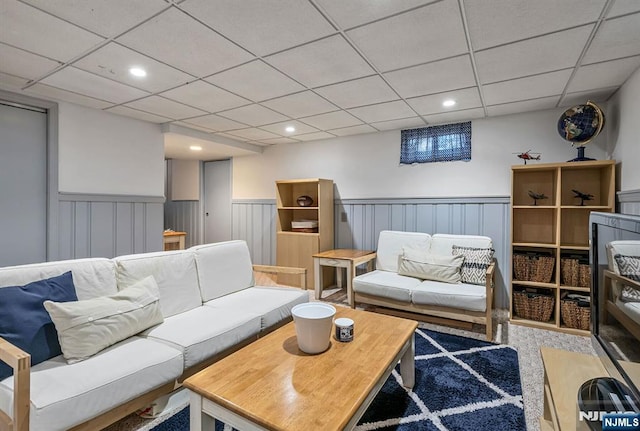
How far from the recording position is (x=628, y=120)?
2.57 m

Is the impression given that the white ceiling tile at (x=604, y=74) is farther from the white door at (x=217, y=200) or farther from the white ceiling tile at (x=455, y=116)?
the white door at (x=217, y=200)

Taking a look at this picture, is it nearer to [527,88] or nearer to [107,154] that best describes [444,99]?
[527,88]

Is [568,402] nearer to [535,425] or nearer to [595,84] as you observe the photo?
[535,425]

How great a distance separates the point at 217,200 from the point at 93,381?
15.7 feet

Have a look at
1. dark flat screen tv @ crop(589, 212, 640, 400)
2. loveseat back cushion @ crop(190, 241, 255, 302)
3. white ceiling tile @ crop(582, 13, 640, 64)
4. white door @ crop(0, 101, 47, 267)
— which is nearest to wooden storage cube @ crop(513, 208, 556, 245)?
white ceiling tile @ crop(582, 13, 640, 64)

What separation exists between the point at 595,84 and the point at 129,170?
481 centimetres

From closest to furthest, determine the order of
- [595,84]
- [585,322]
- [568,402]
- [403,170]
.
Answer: [568,402], [595,84], [585,322], [403,170]

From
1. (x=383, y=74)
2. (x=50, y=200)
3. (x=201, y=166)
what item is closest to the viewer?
(x=383, y=74)

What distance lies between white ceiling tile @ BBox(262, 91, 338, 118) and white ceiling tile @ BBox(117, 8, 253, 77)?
31.3 inches

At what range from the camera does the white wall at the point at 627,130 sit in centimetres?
240

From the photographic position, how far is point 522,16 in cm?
173

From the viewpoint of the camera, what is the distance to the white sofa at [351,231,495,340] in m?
2.81

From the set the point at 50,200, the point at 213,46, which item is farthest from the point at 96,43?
the point at 50,200

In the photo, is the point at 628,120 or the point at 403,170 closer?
the point at 628,120
